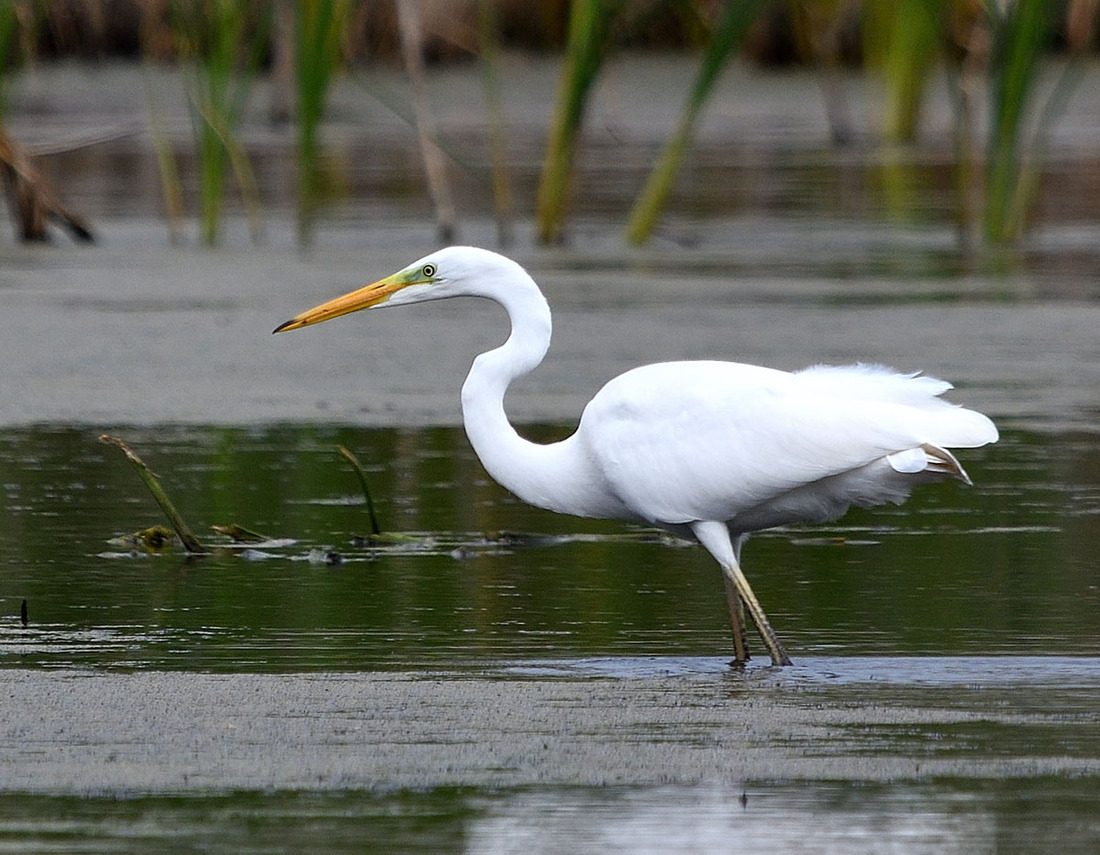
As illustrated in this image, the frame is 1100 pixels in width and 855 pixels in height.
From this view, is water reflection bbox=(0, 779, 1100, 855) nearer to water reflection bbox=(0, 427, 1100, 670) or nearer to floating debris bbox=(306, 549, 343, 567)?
water reflection bbox=(0, 427, 1100, 670)

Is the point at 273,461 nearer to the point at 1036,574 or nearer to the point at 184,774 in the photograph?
the point at 1036,574

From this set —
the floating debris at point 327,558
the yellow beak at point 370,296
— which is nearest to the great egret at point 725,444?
the yellow beak at point 370,296

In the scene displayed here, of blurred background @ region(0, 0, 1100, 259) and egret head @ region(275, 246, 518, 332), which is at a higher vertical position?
egret head @ region(275, 246, 518, 332)

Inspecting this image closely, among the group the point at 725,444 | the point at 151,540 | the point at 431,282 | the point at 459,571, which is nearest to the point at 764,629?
the point at 725,444

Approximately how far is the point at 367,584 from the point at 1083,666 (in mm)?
2004

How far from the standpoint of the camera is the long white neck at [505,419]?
5.84 m

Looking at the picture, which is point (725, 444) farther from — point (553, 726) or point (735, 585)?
point (553, 726)

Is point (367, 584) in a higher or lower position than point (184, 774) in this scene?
lower

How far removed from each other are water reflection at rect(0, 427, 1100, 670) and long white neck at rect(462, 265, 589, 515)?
330mm

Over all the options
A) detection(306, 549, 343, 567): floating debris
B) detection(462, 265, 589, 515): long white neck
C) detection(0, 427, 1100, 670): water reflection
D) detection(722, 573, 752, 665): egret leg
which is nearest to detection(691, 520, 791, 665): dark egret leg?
detection(722, 573, 752, 665): egret leg

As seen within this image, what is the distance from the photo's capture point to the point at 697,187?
1856 cm

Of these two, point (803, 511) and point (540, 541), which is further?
point (540, 541)

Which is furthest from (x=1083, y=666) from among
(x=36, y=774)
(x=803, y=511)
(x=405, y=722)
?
(x=36, y=774)

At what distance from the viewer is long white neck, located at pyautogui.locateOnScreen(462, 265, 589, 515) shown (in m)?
5.84
